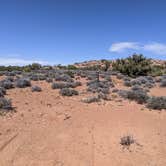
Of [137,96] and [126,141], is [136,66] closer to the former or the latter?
[137,96]

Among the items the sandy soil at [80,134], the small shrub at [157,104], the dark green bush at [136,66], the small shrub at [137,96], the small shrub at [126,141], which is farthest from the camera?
the dark green bush at [136,66]

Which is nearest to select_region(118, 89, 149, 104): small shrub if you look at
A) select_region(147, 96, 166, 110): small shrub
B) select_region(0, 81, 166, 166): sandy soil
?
select_region(0, 81, 166, 166): sandy soil

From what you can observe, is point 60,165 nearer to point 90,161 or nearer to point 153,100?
→ point 90,161

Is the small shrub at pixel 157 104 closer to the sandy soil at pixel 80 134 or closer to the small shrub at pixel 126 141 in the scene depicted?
the sandy soil at pixel 80 134

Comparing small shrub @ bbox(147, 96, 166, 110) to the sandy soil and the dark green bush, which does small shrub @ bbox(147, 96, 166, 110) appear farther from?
the dark green bush

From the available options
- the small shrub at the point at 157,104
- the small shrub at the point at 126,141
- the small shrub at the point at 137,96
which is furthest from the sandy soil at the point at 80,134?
the small shrub at the point at 137,96

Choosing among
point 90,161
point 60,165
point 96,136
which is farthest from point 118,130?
point 60,165

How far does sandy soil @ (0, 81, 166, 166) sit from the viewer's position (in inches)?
224

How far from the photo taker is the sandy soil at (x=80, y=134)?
5695 mm

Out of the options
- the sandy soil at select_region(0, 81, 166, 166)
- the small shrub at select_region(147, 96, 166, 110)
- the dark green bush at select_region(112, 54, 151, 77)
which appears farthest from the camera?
the dark green bush at select_region(112, 54, 151, 77)

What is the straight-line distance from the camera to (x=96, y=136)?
7074 millimetres

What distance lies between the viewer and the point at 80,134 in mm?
7227

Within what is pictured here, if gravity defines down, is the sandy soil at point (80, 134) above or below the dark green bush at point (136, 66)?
below

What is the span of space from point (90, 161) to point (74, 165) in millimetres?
383
